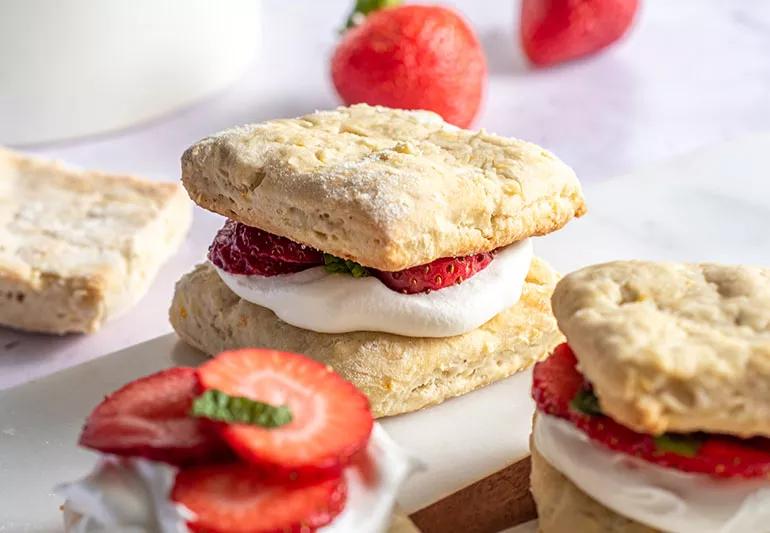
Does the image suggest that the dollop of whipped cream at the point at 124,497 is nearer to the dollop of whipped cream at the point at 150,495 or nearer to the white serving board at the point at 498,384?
the dollop of whipped cream at the point at 150,495

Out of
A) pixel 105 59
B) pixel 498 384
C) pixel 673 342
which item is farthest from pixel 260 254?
pixel 105 59

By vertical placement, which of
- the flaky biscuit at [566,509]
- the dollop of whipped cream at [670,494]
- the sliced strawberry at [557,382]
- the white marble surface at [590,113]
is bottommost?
the white marble surface at [590,113]

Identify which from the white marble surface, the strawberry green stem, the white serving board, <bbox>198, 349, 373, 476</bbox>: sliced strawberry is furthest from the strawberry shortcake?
the strawberry green stem

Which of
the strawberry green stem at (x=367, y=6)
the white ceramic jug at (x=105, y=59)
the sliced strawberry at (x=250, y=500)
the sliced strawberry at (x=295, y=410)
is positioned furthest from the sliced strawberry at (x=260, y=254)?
the strawberry green stem at (x=367, y=6)

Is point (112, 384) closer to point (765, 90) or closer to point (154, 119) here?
point (154, 119)

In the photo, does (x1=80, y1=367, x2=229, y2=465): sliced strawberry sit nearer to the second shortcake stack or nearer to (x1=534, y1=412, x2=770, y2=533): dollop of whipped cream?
the second shortcake stack

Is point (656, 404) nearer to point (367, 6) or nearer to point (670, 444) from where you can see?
point (670, 444)
